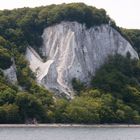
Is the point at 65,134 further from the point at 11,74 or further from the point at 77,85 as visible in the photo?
the point at 77,85

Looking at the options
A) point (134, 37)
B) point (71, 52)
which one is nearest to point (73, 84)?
point (71, 52)

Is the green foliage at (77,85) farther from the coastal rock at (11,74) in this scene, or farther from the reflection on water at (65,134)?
the reflection on water at (65,134)

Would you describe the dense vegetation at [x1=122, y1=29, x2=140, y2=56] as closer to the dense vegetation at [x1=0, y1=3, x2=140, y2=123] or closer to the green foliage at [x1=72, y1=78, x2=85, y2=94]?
the dense vegetation at [x1=0, y1=3, x2=140, y2=123]

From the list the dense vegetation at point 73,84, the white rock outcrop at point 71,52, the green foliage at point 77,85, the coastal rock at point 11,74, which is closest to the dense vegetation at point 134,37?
the dense vegetation at point 73,84

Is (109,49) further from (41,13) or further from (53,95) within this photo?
(53,95)

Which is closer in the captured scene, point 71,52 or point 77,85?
point 77,85
